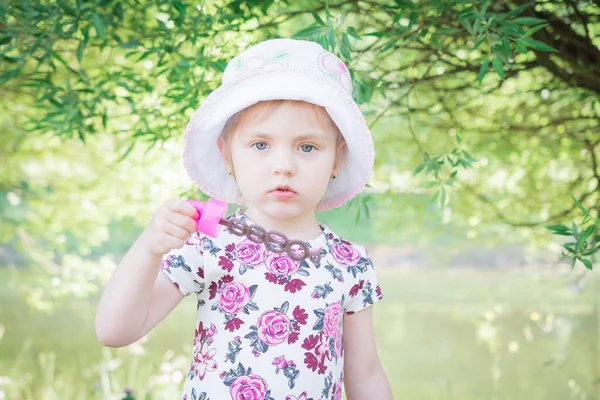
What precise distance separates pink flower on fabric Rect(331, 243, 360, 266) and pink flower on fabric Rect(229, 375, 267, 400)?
0.40 m

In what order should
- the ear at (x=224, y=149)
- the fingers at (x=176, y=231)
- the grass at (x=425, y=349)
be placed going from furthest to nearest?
the grass at (x=425, y=349), the ear at (x=224, y=149), the fingers at (x=176, y=231)

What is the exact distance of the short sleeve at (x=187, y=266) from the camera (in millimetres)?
1704

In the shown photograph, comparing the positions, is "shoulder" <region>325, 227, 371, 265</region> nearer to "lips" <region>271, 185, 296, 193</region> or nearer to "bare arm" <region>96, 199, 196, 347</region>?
"lips" <region>271, 185, 296, 193</region>

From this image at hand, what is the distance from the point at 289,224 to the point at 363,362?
48 cm

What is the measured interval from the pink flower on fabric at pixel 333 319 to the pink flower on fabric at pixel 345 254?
0.12 meters

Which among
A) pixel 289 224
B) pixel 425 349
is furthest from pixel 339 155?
pixel 425 349

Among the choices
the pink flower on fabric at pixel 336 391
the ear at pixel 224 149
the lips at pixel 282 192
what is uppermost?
the ear at pixel 224 149

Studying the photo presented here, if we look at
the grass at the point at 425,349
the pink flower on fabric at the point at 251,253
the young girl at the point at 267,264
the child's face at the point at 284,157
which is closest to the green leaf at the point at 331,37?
the young girl at the point at 267,264

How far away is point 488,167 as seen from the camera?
5.70 m

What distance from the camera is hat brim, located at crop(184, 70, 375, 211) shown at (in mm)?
1673

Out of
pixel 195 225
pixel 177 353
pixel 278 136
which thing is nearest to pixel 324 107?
pixel 278 136

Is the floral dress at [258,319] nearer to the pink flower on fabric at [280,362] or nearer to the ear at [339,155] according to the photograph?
the pink flower on fabric at [280,362]

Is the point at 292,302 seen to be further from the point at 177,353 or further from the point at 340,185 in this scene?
the point at 177,353

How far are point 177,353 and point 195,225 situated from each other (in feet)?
17.6
